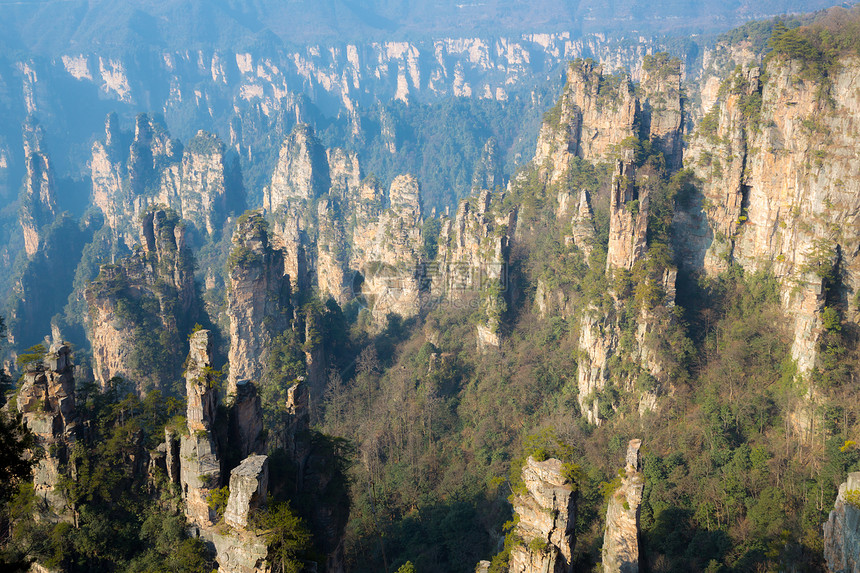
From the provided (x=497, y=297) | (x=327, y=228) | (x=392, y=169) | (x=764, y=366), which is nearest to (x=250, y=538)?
(x=764, y=366)

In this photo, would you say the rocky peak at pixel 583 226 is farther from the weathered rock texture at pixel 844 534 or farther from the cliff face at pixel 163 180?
the cliff face at pixel 163 180

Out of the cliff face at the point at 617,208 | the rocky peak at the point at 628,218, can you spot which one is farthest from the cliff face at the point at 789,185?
the rocky peak at the point at 628,218

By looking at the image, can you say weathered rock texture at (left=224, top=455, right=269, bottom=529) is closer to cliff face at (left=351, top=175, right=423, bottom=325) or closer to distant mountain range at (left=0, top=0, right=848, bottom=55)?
cliff face at (left=351, top=175, right=423, bottom=325)

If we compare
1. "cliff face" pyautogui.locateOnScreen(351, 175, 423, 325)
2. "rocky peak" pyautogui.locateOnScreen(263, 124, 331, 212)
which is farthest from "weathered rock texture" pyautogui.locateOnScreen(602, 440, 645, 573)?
"rocky peak" pyautogui.locateOnScreen(263, 124, 331, 212)

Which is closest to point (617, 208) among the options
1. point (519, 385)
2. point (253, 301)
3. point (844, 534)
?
point (519, 385)

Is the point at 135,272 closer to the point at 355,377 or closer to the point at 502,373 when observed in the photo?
the point at 355,377

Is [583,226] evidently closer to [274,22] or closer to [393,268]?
[393,268]
